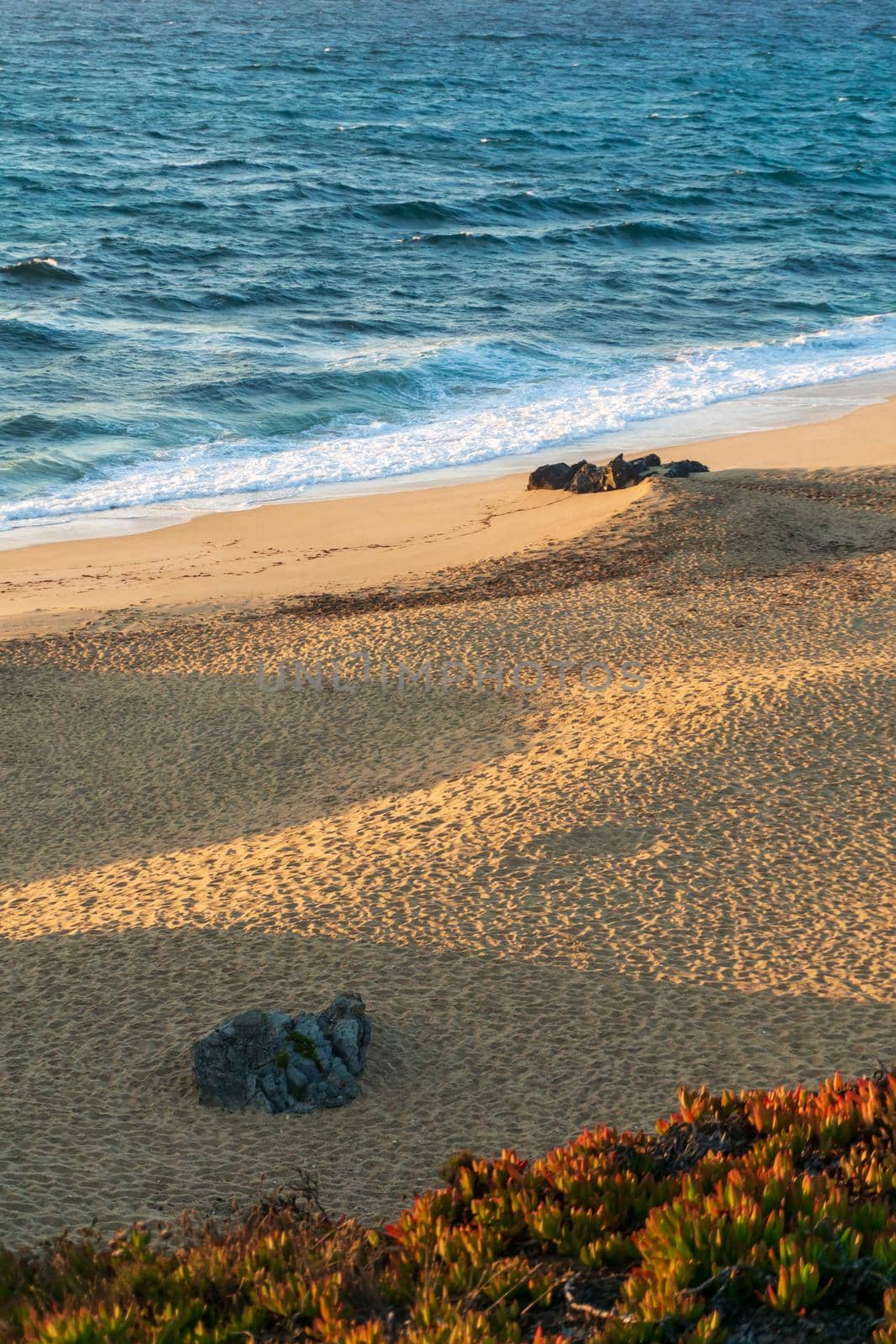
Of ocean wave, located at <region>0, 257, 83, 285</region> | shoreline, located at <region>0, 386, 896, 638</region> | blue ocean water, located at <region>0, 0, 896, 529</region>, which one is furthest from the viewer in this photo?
ocean wave, located at <region>0, 257, 83, 285</region>

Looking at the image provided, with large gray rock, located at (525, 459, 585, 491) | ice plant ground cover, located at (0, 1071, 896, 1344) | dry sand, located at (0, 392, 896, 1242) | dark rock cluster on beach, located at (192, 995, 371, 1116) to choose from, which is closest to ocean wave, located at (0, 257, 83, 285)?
large gray rock, located at (525, 459, 585, 491)

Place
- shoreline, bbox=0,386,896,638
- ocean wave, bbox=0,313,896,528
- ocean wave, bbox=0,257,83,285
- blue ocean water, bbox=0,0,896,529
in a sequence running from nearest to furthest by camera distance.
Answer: shoreline, bbox=0,386,896,638 < ocean wave, bbox=0,313,896,528 < blue ocean water, bbox=0,0,896,529 < ocean wave, bbox=0,257,83,285

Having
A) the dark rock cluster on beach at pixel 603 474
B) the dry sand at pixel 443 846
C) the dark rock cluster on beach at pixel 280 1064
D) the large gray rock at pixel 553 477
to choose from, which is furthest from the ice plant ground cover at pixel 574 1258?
the large gray rock at pixel 553 477

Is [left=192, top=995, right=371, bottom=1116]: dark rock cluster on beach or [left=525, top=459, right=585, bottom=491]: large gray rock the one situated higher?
[left=525, top=459, right=585, bottom=491]: large gray rock

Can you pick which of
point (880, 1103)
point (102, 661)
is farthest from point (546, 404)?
point (880, 1103)

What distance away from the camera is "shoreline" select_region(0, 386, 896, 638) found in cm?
1230

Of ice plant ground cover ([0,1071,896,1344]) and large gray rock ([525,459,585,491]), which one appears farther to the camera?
large gray rock ([525,459,585,491])

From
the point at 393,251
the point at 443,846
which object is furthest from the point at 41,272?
the point at 443,846

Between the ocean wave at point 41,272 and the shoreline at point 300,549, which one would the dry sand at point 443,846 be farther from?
the ocean wave at point 41,272

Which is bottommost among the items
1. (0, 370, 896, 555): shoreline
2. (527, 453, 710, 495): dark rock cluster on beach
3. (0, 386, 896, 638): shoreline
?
(0, 386, 896, 638): shoreline

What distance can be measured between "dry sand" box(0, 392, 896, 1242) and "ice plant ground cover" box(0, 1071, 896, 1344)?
87cm

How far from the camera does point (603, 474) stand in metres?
14.6

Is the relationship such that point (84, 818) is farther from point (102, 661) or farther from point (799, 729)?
point (799, 729)

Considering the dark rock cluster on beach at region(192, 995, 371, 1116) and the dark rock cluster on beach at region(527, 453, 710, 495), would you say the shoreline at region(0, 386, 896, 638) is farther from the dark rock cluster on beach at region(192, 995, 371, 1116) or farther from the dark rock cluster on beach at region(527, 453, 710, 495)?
the dark rock cluster on beach at region(192, 995, 371, 1116)
